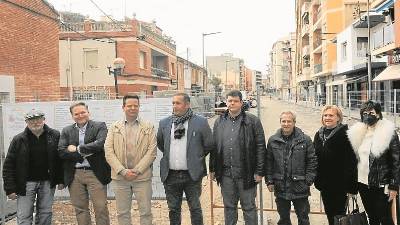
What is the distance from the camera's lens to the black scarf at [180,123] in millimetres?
5359

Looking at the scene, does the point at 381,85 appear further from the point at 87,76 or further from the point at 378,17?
the point at 87,76

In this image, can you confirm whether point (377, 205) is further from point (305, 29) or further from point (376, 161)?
point (305, 29)

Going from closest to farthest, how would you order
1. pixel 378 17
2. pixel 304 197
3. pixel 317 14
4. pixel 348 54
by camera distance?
pixel 304 197
pixel 378 17
pixel 348 54
pixel 317 14

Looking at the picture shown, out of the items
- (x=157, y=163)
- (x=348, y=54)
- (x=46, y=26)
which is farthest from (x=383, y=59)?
(x=157, y=163)

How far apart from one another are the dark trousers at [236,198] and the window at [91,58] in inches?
1061

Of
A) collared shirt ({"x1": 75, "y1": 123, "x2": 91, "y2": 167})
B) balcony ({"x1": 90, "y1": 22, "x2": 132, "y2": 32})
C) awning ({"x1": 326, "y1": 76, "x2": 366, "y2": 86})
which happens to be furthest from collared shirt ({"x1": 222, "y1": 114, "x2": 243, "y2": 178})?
awning ({"x1": 326, "y1": 76, "x2": 366, "y2": 86})

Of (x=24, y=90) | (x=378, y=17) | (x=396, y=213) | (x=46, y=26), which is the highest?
(x=378, y=17)

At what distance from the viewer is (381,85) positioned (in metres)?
35.6

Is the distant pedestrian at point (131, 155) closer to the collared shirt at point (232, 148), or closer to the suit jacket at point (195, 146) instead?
the suit jacket at point (195, 146)

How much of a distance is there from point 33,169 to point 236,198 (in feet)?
8.72

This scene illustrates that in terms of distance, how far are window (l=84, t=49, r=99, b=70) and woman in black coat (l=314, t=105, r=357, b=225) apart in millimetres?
27470

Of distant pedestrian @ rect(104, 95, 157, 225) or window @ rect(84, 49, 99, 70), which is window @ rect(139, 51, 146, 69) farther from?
distant pedestrian @ rect(104, 95, 157, 225)

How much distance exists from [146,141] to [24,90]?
8.71m

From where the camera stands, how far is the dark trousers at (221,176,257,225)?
5.30 meters
